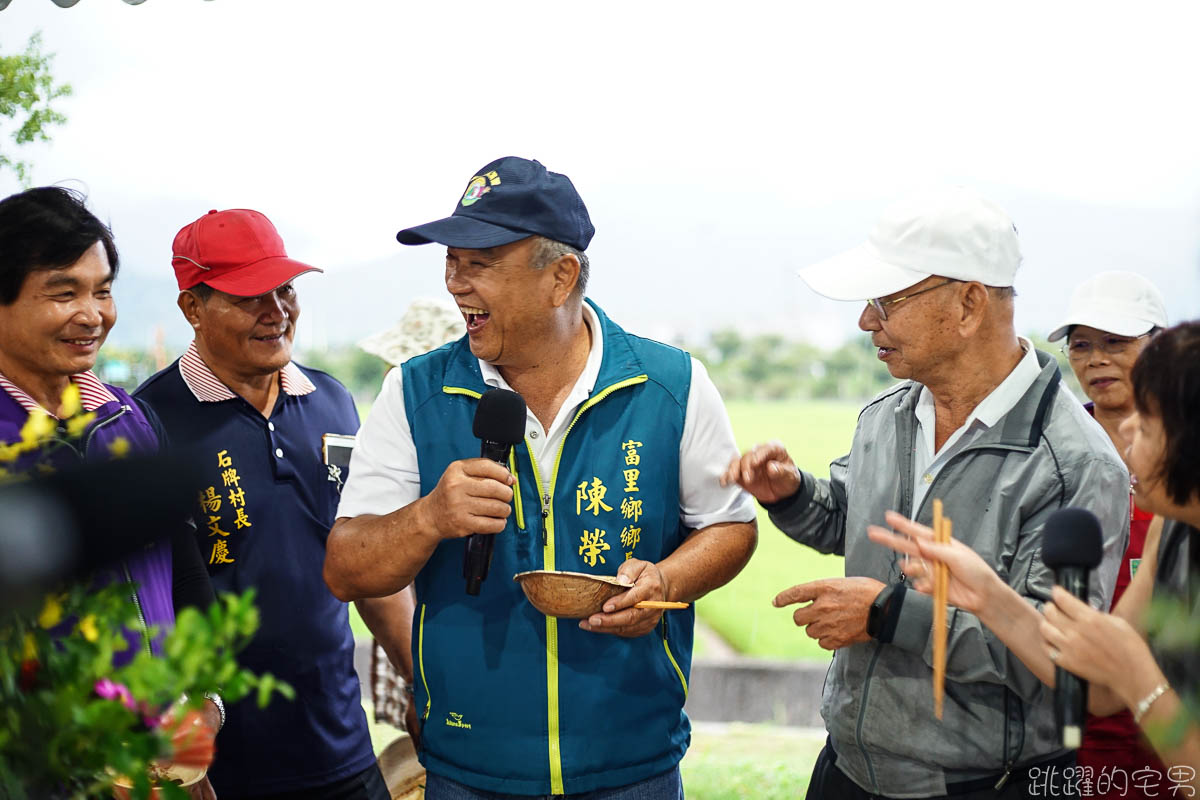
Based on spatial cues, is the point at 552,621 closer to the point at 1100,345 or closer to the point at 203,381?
the point at 203,381

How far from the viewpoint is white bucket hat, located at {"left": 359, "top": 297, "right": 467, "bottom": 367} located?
11.1ft

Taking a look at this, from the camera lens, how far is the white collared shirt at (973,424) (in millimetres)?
1934

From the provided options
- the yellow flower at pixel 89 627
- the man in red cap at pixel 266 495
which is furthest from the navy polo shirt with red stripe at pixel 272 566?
the yellow flower at pixel 89 627

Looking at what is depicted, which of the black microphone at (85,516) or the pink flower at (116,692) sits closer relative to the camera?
the black microphone at (85,516)

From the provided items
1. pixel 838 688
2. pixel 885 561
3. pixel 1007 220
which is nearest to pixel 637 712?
pixel 838 688

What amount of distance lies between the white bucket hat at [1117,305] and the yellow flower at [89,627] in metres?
2.60

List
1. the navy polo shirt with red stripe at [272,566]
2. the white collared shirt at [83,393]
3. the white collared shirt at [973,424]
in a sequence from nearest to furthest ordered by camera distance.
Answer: the white collared shirt at [973,424] → the white collared shirt at [83,393] → the navy polo shirt with red stripe at [272,566]

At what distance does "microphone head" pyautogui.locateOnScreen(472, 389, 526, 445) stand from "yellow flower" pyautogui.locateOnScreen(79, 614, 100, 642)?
0.84 meters

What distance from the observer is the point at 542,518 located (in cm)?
205

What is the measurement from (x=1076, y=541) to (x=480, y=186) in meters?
1.27

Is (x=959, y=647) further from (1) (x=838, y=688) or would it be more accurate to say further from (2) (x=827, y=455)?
(2) (x=827, y=455)

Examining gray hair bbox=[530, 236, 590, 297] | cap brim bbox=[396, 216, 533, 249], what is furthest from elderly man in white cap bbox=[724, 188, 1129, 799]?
cap brim bbox=[396, 216, 533, 249]

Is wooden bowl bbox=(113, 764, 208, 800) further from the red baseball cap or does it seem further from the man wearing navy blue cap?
the red baseball cap

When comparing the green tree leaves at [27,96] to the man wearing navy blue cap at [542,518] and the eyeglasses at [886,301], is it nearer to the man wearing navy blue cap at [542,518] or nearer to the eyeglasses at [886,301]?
the man wearing navy blue cap at [542,518]
